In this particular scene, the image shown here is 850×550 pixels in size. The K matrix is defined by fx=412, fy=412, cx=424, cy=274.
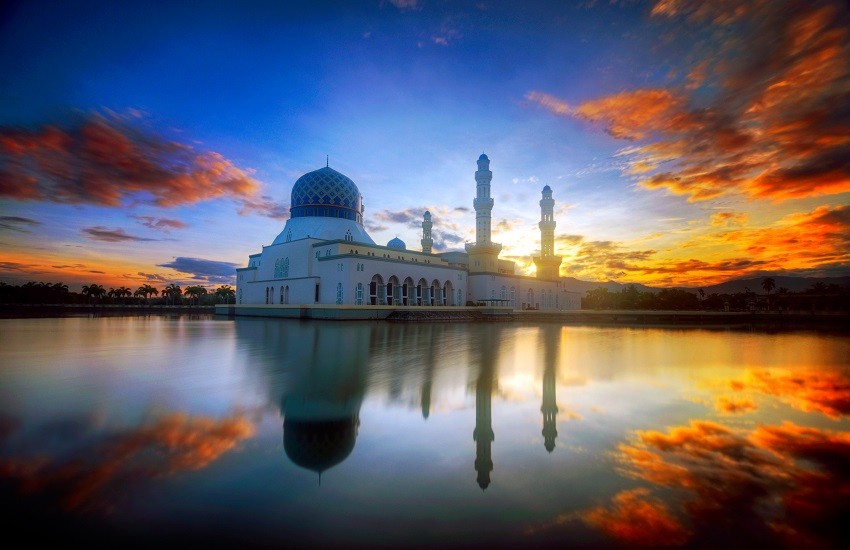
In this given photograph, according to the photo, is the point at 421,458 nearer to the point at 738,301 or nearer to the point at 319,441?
the point at 319,441

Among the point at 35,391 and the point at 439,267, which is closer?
the point at 35,391

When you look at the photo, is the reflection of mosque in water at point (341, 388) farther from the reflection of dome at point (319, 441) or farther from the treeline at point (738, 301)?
the treeline at point (738, 301)

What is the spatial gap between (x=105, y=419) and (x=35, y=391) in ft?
8.56

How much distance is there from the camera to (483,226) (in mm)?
46125

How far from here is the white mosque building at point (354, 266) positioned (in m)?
34.3

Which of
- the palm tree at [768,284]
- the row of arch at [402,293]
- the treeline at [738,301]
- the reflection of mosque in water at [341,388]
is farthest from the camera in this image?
the palm tree at [768,284]

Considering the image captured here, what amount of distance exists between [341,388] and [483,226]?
40.9 m

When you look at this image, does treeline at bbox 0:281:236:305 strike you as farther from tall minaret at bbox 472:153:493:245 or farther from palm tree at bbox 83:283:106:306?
tall minaret at bbox 472:153:493:245

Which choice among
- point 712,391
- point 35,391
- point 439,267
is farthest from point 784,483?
point 439,267

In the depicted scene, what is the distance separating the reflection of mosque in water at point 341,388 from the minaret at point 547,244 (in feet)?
148

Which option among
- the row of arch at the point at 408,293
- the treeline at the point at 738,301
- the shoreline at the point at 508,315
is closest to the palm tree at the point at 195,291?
the shoreline at the point at 508,315

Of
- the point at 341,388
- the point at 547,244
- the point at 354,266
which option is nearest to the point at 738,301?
the point at 547,244

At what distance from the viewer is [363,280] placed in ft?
110

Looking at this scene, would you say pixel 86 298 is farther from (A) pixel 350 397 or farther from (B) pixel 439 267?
(A) pixel 350 397
